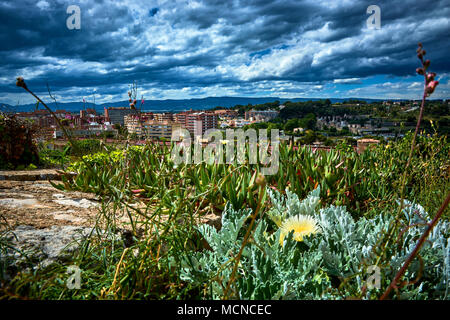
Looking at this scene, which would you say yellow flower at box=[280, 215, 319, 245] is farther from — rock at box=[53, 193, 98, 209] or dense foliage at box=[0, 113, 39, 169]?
dense foliage at box=[0, 113, 39, 169]

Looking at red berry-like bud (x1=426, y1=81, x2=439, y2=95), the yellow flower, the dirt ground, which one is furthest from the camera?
the dirt ground

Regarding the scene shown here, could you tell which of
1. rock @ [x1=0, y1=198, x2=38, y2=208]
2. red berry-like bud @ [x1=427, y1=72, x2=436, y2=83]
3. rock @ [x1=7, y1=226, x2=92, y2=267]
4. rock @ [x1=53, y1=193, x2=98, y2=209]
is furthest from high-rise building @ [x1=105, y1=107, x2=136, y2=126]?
red berry-like bud @ [x1=427, y1=72, x2=436, y2=83]

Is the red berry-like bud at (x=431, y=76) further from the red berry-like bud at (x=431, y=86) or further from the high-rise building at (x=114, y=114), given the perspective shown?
the high-rise building at (x=114, y=114)

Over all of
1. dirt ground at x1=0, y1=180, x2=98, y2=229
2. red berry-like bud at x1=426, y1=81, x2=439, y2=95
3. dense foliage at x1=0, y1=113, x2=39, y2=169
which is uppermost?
red berry-like bud at x1=426, y1=81, x2=439, y2=95

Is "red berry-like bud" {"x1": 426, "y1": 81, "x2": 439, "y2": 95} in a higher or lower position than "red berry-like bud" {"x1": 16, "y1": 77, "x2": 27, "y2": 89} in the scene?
lower

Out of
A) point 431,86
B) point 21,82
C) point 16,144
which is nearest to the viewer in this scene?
point 431,86

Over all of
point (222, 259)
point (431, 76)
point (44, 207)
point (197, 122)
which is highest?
point (431, 76)

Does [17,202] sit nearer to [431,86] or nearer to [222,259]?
[222,259]

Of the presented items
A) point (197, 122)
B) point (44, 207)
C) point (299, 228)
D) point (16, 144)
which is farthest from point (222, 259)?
point (16, 144)

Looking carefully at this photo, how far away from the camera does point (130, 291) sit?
1266 mm

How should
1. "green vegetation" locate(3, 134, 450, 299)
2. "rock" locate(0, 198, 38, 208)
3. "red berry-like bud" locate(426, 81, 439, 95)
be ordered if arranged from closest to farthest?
"red berry-like bud" locate(426, 81, 439, 95), "green vegetation" locate(3, 134, 450, 299), "rock" locate(0, 198, 38, 208)

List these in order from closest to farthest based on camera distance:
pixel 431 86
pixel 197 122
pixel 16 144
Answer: pixel 431 86, pixel 197 122, pixel 16 144

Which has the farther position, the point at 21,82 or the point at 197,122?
the point at 197,122
